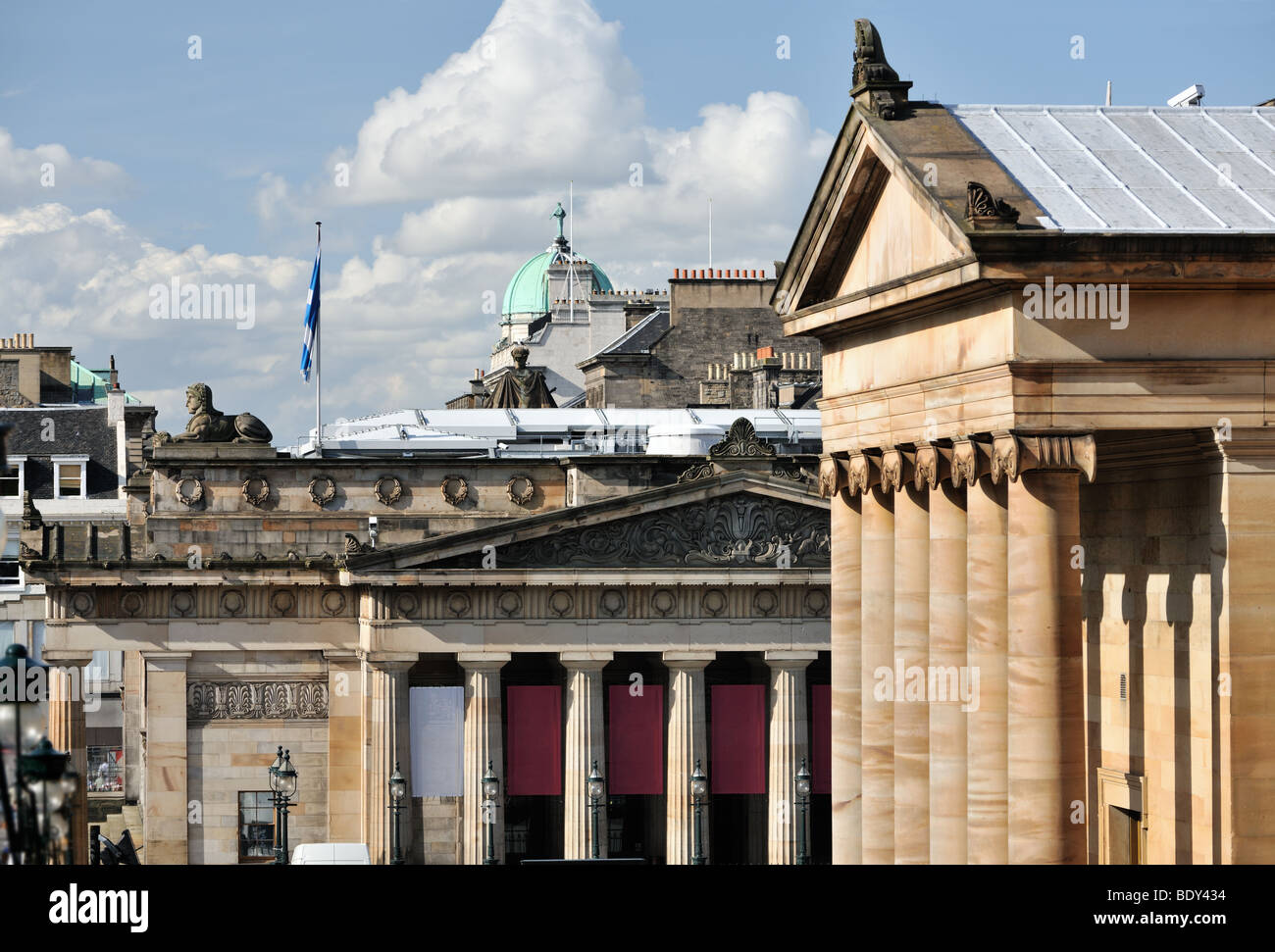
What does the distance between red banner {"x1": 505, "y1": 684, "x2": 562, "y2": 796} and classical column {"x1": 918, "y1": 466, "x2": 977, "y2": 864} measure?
45.8 meters

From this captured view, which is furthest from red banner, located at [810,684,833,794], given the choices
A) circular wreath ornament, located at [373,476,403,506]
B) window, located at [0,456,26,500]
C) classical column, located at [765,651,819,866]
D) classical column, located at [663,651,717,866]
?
window, located at [0,456,26,500]

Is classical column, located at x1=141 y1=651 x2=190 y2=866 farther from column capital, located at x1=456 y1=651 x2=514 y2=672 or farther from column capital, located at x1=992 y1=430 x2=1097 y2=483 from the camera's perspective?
column capital, located at x1=992 y1=430 x2=1097 y2=483

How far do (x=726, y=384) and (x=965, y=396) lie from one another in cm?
8898

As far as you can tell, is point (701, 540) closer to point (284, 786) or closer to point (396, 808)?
point (396, 808)

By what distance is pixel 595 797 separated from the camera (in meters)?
69.9

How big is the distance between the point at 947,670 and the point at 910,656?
4.67ft

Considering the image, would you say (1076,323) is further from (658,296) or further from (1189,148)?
(658,296)

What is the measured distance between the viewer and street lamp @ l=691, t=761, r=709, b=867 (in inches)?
2785

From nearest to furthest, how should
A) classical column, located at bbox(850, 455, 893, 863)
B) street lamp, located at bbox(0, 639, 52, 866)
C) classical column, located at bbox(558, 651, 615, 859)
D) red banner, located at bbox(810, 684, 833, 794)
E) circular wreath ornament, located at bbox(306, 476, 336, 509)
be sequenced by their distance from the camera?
street lamp, located at bbox(0, 639, 52, 866), classical column, located at bbox(850, 455, 893, 863), classical column, located at bbox(558, 651, 615, 859), red banner, located at bbox(810, 684, 833, 794), circular wreath ornament, located at bbox(306, 476, 336, 509)

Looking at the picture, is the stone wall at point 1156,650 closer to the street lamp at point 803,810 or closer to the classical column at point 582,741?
the street lamp at point 803,810

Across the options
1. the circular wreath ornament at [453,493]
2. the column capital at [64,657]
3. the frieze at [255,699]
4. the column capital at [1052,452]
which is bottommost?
the frieze at [255,699]

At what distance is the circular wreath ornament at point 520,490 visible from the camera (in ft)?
253

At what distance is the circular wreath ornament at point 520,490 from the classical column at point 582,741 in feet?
23.5

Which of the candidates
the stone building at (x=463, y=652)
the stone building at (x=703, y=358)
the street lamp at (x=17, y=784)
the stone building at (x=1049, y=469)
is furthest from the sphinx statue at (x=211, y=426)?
the street lamp at (x=17, y=784)
